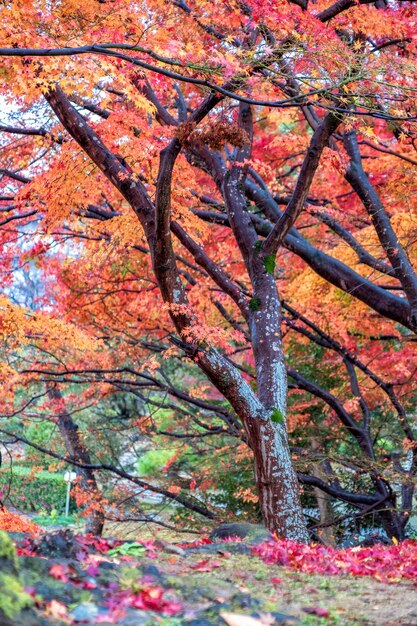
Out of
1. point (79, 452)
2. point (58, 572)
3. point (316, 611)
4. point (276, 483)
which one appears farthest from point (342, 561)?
point (79, 452)

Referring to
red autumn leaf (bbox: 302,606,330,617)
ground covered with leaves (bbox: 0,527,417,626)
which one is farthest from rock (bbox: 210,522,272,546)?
red autumn leaf (bbox: 302,606,330,617)

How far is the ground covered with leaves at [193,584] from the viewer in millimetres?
3051

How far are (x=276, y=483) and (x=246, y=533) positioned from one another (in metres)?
1.38

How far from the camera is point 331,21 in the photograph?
8.20 m

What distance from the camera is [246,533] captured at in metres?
5.74

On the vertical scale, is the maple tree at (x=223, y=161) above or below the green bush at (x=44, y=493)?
below

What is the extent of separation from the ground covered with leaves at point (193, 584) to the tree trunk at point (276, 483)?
170 cm

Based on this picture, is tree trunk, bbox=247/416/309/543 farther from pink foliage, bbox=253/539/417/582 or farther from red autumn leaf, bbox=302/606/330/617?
red autumn leaf, bbox=302/606/330/617

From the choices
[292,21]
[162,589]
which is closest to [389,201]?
[292,21]

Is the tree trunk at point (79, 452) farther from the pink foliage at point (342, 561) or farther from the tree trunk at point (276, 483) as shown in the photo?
the pink foliage at point (342, 561)

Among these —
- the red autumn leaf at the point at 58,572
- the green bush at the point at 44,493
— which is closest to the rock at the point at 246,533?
the red autumn leaf at the point at 58,572

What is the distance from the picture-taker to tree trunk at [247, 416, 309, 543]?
701 centimetres

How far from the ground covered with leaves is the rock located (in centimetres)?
27

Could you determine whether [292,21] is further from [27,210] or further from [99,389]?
[99,389]
